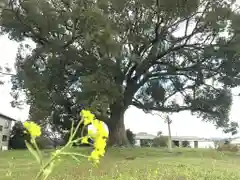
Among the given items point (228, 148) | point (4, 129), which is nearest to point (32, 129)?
point (228, 148)

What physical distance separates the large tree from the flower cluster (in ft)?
44.2

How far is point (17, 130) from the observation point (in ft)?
98.9

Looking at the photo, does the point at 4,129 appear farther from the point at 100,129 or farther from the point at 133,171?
the point at 100,129

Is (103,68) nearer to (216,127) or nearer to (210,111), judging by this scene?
(210,111)

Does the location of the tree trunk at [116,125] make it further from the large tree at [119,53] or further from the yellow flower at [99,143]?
the yellow flower at [99,143]

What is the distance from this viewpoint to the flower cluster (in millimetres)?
1360

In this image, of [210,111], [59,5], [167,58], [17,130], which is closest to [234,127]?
[210,111]

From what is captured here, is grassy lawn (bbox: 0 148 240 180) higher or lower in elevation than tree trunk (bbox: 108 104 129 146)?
lower

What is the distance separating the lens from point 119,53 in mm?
16016

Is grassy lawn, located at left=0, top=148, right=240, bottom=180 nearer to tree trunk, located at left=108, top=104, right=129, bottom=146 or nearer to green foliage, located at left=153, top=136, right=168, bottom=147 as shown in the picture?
tree trunk, located at left=108, top=104, right=129, bottom=146

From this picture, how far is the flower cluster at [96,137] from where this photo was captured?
4.46ft

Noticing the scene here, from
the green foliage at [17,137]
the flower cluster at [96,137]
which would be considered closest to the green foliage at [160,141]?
the green foliage at [17,137]

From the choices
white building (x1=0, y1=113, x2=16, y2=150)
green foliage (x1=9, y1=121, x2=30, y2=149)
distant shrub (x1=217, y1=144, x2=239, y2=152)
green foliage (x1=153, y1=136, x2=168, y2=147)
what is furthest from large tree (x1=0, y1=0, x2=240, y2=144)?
white building (x1=0, y1=113, x2=16, y2=150)

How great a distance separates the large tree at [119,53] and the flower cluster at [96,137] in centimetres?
1347
